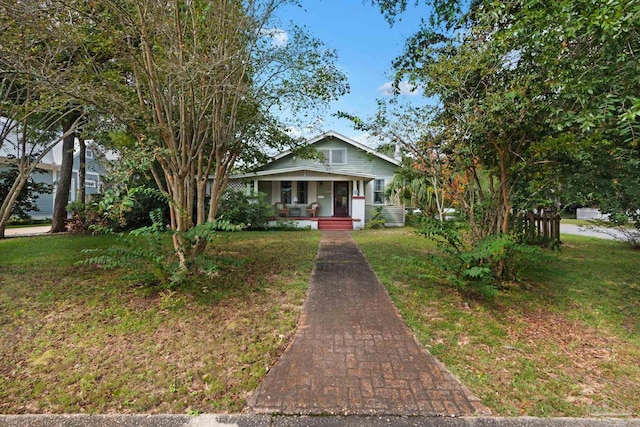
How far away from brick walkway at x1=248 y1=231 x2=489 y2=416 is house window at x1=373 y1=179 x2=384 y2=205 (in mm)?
13735

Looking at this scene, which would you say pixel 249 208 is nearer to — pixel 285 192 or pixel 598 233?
pixel 285 192

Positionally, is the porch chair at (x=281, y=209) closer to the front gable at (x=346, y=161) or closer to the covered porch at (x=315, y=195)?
the covered porch at (x=315, y=195)

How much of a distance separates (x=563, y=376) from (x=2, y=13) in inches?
316

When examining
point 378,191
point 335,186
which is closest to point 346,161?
point 335,186

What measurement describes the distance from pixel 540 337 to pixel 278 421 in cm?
328

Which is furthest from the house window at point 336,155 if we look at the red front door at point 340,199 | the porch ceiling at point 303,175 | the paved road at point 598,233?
the paved road at point 598,233

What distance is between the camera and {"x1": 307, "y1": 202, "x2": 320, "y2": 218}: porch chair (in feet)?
54.7

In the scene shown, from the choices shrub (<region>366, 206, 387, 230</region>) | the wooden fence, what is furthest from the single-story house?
the wooden fence

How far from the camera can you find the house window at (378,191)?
18203 mm

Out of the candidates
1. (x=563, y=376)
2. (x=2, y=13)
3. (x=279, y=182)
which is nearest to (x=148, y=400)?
(x=563, y=376)

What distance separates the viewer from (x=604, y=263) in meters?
7.82

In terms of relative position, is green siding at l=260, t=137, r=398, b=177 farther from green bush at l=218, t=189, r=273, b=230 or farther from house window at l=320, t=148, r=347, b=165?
green bush at l=218, t=189, r=273, b=230

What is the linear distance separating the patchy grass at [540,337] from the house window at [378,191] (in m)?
11.7

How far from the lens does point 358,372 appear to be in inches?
120
